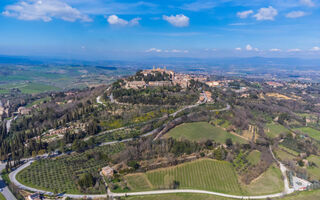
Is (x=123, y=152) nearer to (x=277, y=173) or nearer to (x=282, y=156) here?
(x=277, y=173)

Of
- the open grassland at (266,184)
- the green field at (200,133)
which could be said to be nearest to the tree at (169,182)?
the open grassland at (266,184)

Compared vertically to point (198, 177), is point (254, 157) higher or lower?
higher

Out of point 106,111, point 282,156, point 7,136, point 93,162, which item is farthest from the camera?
point 106,111

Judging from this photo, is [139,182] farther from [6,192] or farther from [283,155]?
[283,155]

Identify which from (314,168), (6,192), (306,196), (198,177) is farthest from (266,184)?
(6,192)

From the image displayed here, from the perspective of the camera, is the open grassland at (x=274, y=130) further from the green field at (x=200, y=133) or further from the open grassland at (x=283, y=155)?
the green field at (x=200, y=133)

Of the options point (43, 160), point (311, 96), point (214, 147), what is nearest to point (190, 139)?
point (214, 147)
